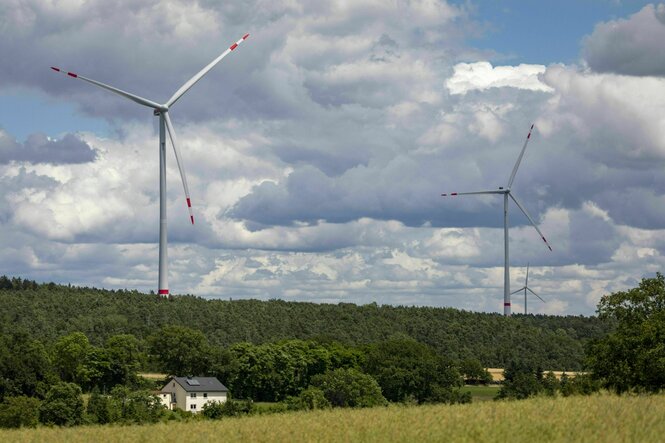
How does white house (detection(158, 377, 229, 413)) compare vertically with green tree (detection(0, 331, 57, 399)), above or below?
below

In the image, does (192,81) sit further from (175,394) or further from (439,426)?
(439,426)

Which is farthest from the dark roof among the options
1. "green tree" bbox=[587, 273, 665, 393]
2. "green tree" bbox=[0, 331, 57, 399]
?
"green tree" bbox=[587, 273, 665, 393]

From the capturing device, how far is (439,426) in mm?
34250

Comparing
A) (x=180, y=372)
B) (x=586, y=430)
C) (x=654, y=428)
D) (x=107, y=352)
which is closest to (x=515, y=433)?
(x=586, y=430)

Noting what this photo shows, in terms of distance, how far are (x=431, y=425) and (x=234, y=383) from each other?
153008mm

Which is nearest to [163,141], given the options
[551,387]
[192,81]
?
[192,81]

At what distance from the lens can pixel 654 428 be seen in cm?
3136

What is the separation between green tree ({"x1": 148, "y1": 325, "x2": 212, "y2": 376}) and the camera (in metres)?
188

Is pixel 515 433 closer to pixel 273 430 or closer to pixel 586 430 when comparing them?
pixel 586 430

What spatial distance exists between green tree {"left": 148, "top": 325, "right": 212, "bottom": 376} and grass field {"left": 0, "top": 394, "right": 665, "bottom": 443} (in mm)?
147567

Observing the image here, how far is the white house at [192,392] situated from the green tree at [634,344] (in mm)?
96429

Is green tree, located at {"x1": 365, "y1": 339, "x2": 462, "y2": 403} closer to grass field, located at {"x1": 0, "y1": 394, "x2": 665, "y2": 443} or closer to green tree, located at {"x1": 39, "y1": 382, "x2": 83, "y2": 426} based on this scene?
green tree, located at {"x1": 39, "y1": 382, "x2": 83, "y2": 426}

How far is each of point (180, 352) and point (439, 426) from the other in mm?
159532

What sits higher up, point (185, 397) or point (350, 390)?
point (350, 390)
